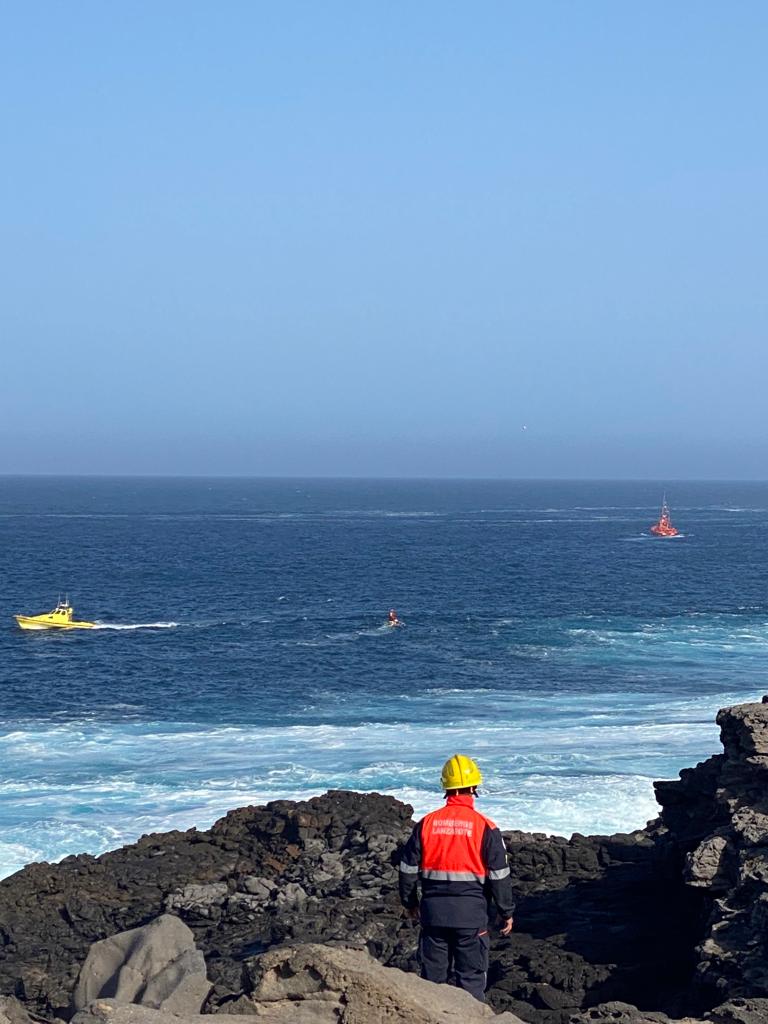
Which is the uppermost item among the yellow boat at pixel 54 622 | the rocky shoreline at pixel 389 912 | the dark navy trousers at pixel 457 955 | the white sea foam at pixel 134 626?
the dark navy trousers at pixel 457 955

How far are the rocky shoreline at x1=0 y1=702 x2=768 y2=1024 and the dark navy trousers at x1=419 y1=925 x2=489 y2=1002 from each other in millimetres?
482

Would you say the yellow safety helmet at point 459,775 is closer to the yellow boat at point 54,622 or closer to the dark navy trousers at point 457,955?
the dark navy trousers at point 457,955

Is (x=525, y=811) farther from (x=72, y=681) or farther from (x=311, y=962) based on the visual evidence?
(x=72, y=681)

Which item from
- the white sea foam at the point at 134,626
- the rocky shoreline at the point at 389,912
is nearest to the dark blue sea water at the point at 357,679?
the white sea foam at the point at 134,626

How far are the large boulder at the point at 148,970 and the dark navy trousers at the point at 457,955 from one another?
6.28ft

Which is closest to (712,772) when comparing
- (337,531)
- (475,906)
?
(475,906)

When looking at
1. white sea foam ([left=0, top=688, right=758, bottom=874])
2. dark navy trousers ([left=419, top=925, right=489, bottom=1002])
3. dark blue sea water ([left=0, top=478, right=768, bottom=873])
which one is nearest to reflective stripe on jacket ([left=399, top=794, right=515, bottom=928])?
dark navy trousers ([left=419, top=925, right=489, bottom=1002])

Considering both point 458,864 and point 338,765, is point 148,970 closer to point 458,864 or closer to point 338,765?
point 458,864

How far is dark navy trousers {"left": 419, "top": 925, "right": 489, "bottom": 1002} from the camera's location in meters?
9.58

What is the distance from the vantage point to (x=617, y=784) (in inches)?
1156

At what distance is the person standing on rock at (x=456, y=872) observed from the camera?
9219 millimetres

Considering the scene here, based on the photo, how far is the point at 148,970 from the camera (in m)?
11.2

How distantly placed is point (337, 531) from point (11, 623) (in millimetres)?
71063

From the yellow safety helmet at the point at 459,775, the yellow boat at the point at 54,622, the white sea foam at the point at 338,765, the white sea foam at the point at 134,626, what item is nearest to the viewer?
the yellow safety helmet at the point at 459,775
